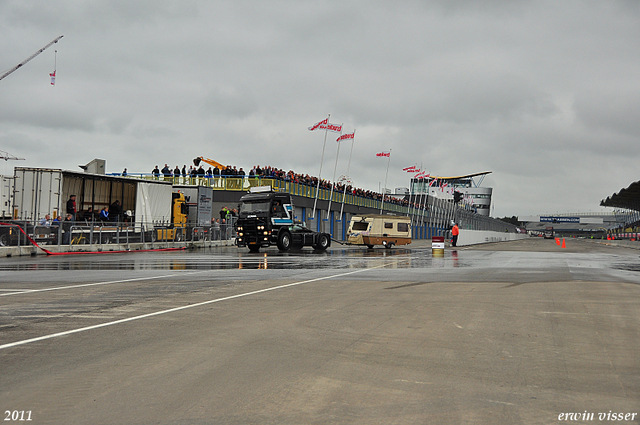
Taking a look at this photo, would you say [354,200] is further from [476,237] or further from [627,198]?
[627,198]

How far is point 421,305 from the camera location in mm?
10273

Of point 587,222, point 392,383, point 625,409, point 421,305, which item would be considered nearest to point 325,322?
point 421,305

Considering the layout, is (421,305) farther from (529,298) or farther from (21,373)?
(21,373)

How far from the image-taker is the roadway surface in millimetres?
4535

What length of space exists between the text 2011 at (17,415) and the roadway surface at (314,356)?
0.01 m

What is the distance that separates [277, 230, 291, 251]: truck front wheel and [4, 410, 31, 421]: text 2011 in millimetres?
26426

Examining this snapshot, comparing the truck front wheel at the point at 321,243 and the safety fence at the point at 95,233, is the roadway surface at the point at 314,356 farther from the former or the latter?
the truck front wheel at the point at 321,243

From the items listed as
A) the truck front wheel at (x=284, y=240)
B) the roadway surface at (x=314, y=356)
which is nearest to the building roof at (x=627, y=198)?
the truck front wheel at (x=284, y=240)

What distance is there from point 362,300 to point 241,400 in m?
6.36

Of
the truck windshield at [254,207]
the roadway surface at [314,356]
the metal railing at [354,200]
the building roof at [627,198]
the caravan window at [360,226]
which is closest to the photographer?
the roadway surface at [314,356]

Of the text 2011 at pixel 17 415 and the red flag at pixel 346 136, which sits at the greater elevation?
the red flag at pixel 346 136

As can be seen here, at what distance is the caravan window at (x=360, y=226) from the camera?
39.4 metres

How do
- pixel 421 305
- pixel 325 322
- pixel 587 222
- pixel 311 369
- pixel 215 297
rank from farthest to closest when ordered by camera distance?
1. pixel 587 222
2. pixel 215 297
3. pixel 421 305
4. pixel 325 322
5. pixel 311 369

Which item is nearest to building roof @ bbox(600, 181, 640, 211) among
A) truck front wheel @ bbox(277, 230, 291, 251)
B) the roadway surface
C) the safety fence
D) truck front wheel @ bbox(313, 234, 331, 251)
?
truck front wheel @ bbox(313, 234, 331, 251)
